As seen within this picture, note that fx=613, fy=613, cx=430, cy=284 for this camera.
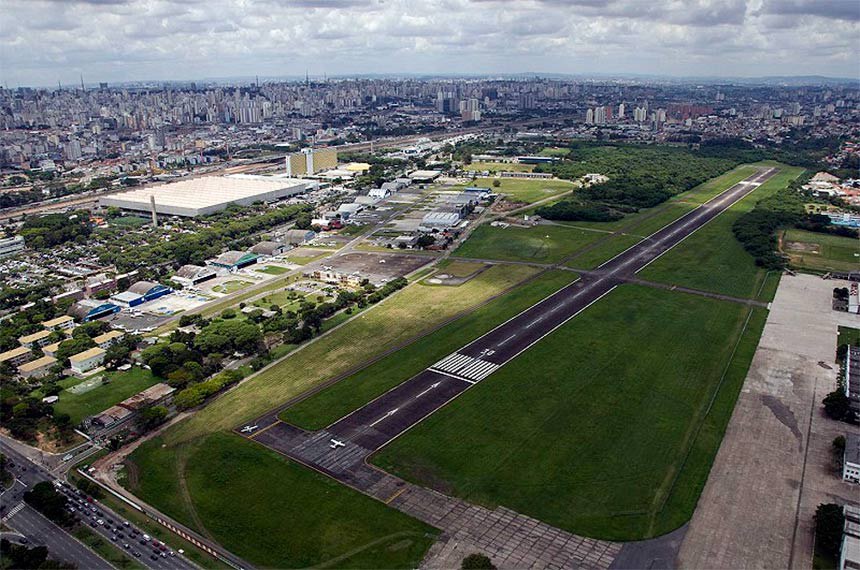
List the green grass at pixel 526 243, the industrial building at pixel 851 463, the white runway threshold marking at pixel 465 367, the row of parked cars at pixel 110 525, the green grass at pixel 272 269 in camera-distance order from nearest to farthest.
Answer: the row of parked cars at pixel 110 525
the industrial building at pixel 851 463
the white runway threshold marking at pixel 465 367
the green grass at pixel 272 269
the green grass at pixel 526 243

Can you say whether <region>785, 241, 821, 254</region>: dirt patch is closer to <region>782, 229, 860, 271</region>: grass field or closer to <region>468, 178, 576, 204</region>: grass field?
<region>782, 229, 860, 271</region>: grass field

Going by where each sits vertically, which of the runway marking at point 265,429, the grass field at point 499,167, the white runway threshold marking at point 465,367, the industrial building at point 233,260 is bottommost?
the runway marking at point 265,429


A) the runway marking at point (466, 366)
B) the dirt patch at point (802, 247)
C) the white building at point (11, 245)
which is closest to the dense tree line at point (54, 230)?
the white building at point (11, 245)

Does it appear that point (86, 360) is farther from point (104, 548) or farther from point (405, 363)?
point (405, 363)

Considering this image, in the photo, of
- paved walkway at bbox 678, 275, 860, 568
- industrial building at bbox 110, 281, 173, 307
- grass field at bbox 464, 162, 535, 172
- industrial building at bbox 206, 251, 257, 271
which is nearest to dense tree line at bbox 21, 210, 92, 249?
industrial building at bbox 206, 251, 257, 271

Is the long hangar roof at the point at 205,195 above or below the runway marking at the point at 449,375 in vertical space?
above

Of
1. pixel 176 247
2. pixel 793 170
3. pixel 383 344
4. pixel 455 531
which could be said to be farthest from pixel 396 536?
pixel 793 170

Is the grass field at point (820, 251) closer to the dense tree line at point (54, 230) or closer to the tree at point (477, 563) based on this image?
the tree at point (477, 563)

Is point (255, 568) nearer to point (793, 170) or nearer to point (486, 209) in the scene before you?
point (486, 209)
